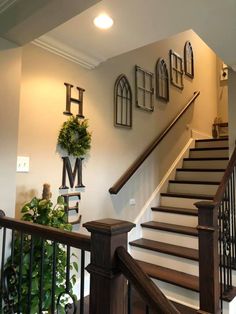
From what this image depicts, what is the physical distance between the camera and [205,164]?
13.8ft

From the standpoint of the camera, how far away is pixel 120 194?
3227 mm

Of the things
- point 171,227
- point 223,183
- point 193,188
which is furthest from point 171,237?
point 223,183

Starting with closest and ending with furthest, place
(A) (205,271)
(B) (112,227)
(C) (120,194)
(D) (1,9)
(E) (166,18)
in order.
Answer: (B) (112,227), (D) (1,9), (A) (205,271), (E) (166,18), (C) (120,194)

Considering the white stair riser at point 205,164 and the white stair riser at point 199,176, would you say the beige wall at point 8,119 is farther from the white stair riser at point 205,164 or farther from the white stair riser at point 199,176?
the white stair riser at point 205,164

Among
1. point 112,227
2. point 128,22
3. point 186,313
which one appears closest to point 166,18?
point 128,22

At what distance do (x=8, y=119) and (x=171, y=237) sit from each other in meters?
2.22

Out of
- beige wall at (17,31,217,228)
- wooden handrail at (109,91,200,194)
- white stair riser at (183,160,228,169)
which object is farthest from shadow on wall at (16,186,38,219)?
white stair riser at (183,160,228,169)

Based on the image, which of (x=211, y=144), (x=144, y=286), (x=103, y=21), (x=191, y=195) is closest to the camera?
(x=144, y=286)

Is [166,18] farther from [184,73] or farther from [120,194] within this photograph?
[184,73]

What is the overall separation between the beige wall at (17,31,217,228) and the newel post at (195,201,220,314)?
125cm

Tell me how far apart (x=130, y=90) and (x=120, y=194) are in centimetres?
133

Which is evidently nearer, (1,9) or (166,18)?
(1,9)

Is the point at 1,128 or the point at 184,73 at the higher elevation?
the point at 184,73

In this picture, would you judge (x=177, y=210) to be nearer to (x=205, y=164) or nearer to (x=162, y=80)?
(x=205, y=164)
